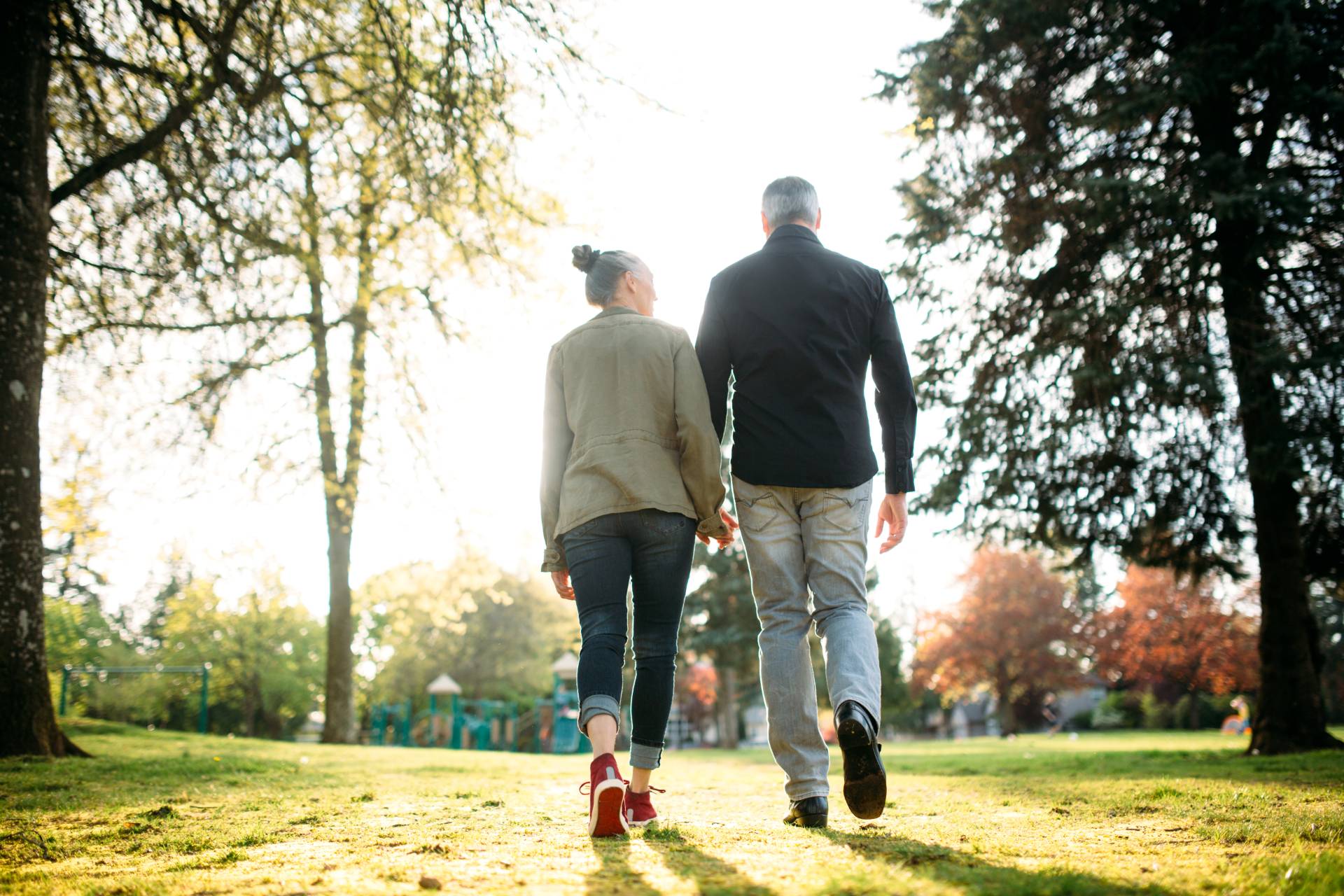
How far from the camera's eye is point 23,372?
5832mm

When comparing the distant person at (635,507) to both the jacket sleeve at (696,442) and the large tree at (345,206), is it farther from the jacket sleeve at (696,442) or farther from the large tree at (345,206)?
the large tree at (345,206)

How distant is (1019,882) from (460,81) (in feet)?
20.9

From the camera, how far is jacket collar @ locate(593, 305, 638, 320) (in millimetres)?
3299

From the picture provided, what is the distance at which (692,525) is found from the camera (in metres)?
3.13

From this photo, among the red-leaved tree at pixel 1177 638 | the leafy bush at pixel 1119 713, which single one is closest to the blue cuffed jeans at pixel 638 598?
the red-leaved tree at pixel 1177 638

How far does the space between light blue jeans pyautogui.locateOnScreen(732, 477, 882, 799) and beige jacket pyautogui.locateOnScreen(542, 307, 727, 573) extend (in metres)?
0.20

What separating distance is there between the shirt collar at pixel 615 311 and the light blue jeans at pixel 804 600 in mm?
719

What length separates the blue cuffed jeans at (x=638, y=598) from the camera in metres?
2.97

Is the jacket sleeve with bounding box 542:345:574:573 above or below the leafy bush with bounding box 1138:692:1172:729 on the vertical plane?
above

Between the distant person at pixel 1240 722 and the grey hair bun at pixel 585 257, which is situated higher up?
the grey hair bun at pixel 585 257

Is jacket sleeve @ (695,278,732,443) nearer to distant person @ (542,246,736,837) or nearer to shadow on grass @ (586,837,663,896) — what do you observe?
distant person @ (542,246,736,837)

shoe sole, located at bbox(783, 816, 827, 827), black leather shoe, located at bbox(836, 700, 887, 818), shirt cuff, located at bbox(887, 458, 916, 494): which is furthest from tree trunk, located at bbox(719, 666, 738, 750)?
black leather shoe, located at bbox(836, 700, 887, 818)

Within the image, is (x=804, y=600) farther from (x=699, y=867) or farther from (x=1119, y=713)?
(x=1119, y=713)

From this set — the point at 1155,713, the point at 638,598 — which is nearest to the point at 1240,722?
the point at 1155,713
